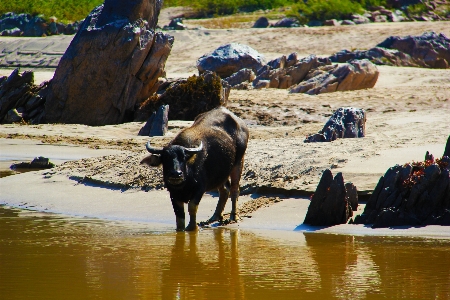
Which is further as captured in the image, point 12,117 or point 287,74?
point 287,74

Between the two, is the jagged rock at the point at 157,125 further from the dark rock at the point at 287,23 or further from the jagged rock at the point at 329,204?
the dark rock at the point at 287,23

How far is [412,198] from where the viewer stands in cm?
965

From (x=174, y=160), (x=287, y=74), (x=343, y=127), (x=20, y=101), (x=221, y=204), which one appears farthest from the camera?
(x=287, y=74)

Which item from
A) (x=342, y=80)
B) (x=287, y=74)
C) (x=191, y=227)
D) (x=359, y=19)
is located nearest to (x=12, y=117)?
(x=287, y=74)

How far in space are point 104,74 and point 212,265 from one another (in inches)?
619

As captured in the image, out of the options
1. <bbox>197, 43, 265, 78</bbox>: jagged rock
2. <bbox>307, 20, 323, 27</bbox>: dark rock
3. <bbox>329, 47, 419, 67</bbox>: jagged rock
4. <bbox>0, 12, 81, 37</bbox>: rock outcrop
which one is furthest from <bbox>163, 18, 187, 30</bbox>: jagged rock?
<bbox>329, 47, 419, 67</bbox>: jagged rock

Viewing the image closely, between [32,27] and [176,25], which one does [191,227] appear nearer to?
[176,25]

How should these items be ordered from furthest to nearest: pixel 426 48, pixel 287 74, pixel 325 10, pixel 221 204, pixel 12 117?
1. pixel 325 10
2. pixel 426 48
3. pixel 287 74
4. pixel 12 117
5. pixel 221 204

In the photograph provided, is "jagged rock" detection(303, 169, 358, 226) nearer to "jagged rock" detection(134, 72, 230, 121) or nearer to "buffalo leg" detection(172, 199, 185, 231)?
"buffalo leg" detection(172, 199, 185, 231)

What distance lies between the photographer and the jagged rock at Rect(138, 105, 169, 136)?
64.5ft

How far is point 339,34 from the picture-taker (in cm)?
4078

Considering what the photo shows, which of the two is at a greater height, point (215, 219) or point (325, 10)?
point (325, 10)

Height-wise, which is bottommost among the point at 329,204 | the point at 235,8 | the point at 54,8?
the point at 329,204

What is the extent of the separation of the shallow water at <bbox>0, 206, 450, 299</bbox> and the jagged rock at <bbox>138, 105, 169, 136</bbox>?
942cm
